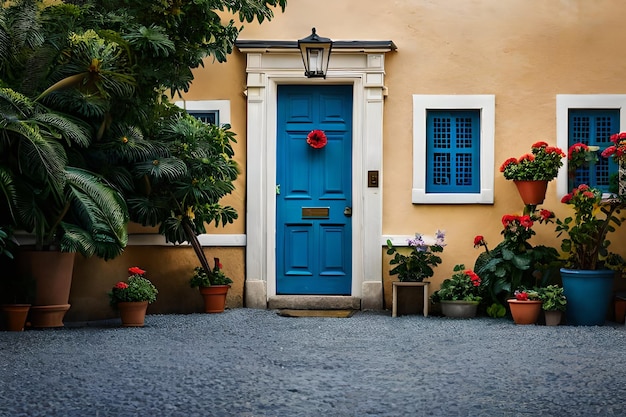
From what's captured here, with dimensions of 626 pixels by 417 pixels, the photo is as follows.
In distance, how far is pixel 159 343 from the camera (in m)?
8.52

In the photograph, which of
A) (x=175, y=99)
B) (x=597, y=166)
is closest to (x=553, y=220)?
(x=597, y=166)

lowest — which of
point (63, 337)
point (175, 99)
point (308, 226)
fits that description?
point (63, 337)

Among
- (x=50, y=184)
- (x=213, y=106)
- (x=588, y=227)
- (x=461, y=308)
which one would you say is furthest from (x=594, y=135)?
(x=50, y=184)

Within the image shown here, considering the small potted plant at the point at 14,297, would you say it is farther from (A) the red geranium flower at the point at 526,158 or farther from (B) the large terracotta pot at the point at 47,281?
(A) the red geranium flower at the point at 526,158

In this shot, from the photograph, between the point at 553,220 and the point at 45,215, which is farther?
the point at 553,220

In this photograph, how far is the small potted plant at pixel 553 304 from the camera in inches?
396

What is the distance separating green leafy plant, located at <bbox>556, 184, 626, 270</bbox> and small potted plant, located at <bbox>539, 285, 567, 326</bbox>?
1.65 ft

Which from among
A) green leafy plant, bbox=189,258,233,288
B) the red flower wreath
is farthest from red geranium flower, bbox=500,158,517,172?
green leafy plant, bbox=189,258,233,288

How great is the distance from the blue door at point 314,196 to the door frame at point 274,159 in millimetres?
93

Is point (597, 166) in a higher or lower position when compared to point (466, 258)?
higher

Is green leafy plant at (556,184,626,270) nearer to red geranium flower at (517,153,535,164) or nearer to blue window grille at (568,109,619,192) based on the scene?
red geranium flower at (517,153,535,164)

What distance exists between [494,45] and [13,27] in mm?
5260

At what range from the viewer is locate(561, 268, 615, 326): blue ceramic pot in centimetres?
1012

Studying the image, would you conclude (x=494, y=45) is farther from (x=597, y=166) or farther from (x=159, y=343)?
(x=159, y=343)
